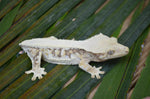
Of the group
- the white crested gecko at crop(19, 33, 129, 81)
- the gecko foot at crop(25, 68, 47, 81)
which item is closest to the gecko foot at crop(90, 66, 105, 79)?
the white crested gecko at crop(19, 33, 129, 81)

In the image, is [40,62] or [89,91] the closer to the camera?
[89,91]

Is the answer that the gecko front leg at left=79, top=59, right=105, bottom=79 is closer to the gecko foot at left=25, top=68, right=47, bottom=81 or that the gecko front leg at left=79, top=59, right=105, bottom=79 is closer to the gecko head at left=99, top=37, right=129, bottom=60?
the gecko head at left=99, top=37, right=129, bottom=60

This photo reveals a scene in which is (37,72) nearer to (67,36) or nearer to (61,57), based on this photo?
(61,57)

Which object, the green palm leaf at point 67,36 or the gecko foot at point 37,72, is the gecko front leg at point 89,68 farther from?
the gecko foot at point 37,72

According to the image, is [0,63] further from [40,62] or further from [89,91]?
[89,91]

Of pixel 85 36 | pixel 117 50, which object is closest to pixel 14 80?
pixel 85 36

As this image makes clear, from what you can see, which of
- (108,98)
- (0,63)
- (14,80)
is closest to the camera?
(108,98)

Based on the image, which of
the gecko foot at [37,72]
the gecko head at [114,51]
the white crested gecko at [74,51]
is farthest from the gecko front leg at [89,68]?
the gecko foot at [37,72]
